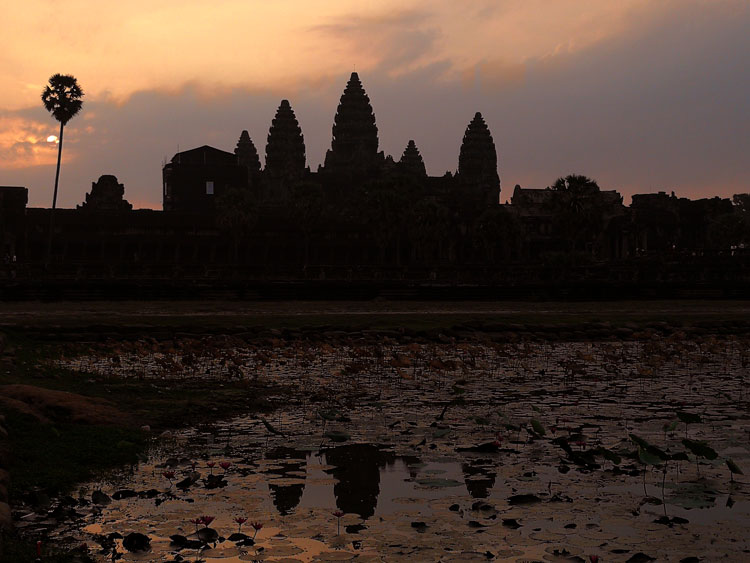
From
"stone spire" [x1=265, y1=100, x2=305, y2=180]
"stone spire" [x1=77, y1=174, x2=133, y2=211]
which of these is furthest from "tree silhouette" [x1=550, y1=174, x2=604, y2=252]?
"stone spire" [x1=265, y1=100, x2=305, y2=180]

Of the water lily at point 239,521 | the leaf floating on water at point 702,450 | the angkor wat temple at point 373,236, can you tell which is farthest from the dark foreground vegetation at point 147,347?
the angkor wat temple at point 373,236

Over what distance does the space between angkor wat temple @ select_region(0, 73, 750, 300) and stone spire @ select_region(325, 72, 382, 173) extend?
29.9 metres

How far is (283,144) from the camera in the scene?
192 m

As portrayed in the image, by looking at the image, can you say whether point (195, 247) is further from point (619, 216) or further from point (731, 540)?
point (731, 540)

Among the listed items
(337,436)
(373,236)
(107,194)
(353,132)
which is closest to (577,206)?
(373,236)

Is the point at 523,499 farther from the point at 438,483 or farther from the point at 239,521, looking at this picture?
the point at 239,521

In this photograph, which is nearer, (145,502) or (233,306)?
(145,502)

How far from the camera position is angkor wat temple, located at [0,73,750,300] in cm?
6625

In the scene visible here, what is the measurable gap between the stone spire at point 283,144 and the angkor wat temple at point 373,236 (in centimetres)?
3603

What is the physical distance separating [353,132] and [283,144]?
1526cm

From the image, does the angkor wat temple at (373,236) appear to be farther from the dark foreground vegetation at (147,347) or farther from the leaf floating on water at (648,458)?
the leaf floating on water at (648,458)

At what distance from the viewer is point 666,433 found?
454 inches

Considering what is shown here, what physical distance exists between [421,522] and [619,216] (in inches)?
4722

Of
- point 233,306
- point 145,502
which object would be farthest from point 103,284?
point 145,502
